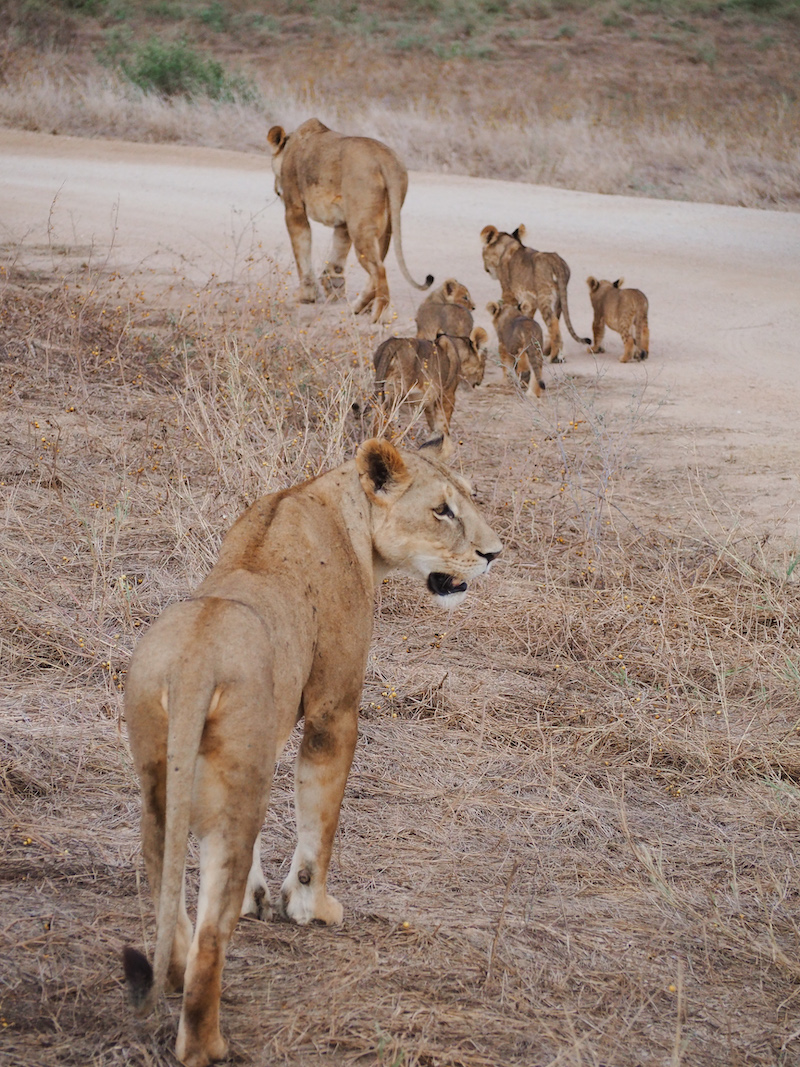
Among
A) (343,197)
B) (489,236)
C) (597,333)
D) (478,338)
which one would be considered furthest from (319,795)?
(343,197)

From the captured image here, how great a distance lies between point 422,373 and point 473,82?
2833 centimetres

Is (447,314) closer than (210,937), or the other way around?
(210,937)

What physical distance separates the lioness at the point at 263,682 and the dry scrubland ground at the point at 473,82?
15.7 metres

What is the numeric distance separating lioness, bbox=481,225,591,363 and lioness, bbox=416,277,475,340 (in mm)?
818

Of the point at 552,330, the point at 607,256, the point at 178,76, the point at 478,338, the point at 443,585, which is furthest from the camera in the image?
the point at 178,76

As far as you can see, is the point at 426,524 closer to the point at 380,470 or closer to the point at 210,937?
the point at 380,470

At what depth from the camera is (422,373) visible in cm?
813

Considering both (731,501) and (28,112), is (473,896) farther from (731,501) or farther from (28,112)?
(28,112)

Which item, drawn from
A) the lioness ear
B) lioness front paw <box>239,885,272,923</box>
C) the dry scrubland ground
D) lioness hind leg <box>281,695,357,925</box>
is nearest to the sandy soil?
the lioness ear

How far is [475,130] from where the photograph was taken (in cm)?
2178

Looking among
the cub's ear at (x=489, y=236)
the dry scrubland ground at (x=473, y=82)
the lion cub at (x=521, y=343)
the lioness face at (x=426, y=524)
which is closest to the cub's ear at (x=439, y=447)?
the lioness face at (x=426, y=524)

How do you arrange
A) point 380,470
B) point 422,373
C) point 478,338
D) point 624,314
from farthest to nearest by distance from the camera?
1. point 624,314
2. point 478,338
3. point 422,373
4. point 380,470

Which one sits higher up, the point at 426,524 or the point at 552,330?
the point at 426,524

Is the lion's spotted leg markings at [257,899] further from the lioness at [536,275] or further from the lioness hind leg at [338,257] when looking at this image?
the lioness hind leg at [338,257]
